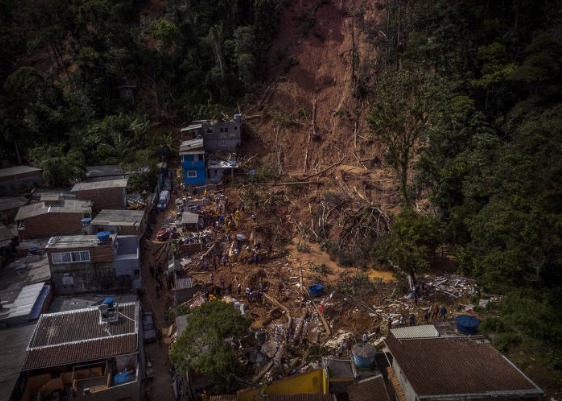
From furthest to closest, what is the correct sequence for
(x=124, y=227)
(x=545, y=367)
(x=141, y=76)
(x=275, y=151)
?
1. (x=141, y=76)
2. (x=275, y=151)
3. (x=124, y=227)
4. (x=545, y=367)

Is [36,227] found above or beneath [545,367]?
above

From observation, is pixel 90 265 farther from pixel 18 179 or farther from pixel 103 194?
pixel 18 179

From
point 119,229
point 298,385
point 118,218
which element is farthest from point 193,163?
point 298,385

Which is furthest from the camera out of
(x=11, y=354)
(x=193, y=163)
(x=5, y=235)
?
(x=193, y=163)

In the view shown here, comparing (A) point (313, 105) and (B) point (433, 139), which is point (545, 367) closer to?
(B) point (433, 139)

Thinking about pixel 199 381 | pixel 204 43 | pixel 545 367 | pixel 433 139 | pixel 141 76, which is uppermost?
pixel 204 43

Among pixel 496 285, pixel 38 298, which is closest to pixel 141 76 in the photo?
pixel 38 298

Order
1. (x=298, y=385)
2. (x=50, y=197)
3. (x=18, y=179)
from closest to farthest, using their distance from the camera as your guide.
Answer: (x=298, y=385)
(x=50, y=197)
(x=18, y=179)

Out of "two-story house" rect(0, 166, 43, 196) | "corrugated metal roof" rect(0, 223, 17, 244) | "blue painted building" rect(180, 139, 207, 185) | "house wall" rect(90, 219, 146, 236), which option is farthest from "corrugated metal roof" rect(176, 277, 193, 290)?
"two-story house" rect(0, 166, 43, 196)
